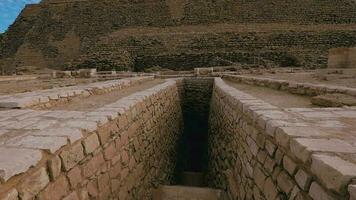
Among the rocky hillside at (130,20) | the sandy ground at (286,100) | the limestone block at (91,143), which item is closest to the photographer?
the limestone block at (91,143)

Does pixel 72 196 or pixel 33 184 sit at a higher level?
pixel 33 184

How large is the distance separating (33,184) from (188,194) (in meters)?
3.68

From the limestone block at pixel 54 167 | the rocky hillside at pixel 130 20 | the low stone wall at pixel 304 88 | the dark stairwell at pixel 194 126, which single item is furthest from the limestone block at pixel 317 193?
the rocky hillside at pixel 130 20

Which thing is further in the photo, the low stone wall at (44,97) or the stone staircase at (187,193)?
the stone staircase at (187,193)

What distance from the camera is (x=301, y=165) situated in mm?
2074

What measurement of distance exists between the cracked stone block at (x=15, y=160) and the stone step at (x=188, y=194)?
3568 mm

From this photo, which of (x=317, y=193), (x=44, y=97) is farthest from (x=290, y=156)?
(x=44, y=97)

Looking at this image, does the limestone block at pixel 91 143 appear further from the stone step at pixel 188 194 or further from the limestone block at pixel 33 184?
the stone step at pixel 188 194

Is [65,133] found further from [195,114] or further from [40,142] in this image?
[195,114]

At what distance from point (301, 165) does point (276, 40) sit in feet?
88.7

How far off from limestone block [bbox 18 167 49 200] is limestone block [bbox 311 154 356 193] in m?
1.79

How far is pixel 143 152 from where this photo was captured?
5.12 meters

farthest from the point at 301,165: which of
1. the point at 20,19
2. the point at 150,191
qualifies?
the point at 20,19

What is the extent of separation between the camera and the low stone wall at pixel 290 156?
171cm
